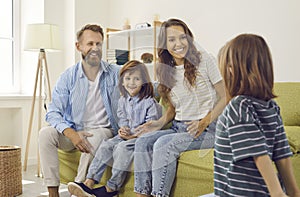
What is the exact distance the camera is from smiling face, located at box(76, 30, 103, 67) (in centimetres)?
225

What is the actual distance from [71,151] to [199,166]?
898 millimetres

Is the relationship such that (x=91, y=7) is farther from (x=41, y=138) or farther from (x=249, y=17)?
(x=41, y=138)

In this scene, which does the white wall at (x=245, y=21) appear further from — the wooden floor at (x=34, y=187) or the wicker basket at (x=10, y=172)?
the wicker basket at (x=10, y=172)

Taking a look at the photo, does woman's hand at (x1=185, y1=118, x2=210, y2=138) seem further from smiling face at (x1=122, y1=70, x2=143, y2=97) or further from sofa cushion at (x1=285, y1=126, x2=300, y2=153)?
sofa cushion at (x1=285, y1=126, x2=300, y2=153)

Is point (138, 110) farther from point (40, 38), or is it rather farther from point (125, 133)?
point (40, 38)

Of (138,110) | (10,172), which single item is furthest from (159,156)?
(10,172)

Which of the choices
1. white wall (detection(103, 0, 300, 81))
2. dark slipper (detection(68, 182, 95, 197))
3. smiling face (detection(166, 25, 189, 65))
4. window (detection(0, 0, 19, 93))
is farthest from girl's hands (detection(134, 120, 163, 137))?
window (detection(0, 0, 19, 93))

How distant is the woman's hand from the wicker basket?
161cm

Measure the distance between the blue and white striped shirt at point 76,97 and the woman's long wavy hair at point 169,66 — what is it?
281 millimetres

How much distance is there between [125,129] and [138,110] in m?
0.18

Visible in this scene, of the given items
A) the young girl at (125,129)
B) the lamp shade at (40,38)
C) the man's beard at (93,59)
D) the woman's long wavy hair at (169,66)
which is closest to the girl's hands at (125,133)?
the young girl at (125,129)

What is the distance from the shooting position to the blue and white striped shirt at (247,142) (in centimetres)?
118

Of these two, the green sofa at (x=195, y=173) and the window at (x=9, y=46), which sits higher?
the window at (x=9, y=46)

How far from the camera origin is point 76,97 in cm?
239
